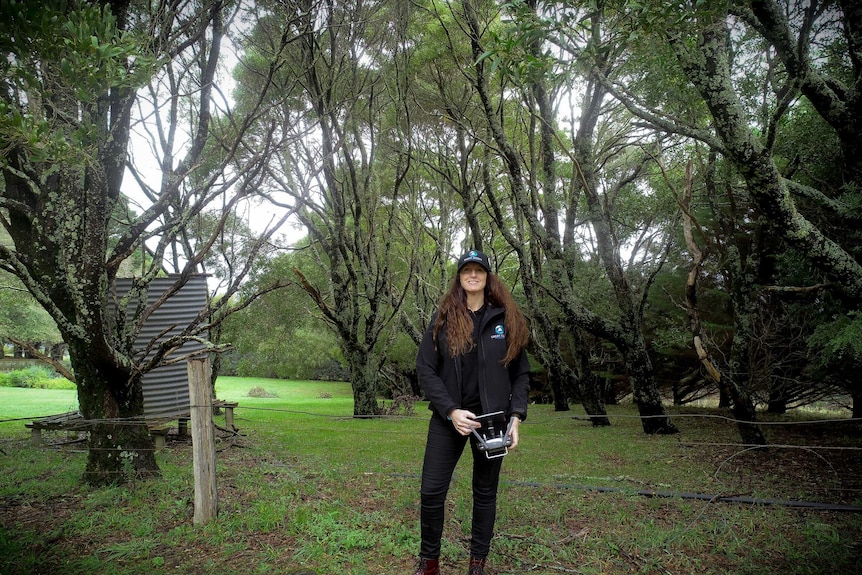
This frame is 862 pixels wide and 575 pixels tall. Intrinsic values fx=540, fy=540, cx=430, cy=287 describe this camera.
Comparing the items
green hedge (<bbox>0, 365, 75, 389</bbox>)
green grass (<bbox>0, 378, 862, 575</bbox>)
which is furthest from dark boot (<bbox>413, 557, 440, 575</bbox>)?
green hedge (<bbox>0, 365, 75, 389</bbox>)

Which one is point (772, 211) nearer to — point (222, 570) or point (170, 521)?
point (222, 570)

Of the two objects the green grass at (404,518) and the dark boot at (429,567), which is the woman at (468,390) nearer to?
the dark boot at (429,567)

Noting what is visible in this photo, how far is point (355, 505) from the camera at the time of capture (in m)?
4.71

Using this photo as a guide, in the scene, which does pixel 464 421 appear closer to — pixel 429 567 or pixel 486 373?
pixel 486 373

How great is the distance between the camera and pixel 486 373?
309 cm

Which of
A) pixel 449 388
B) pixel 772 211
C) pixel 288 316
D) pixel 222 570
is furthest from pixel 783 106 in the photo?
pixel 288 316

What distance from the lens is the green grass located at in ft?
11.7

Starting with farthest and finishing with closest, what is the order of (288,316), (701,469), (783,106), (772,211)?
(288,316) < (701,469) < (783,106) < (772,211)

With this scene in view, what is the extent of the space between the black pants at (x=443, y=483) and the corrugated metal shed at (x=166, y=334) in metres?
6.60

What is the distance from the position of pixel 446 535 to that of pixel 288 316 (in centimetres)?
1193

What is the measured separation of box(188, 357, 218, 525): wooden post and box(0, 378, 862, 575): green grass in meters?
0.15

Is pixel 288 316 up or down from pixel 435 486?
up

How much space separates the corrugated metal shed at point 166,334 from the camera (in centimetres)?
862

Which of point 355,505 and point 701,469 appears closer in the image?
point 355,505
